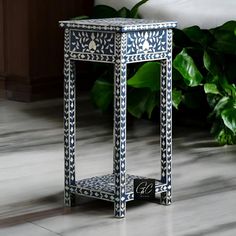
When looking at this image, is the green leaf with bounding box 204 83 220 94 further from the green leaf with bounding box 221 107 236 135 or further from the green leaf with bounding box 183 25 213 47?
A: the green leaf with bounding box 183 25 213 47

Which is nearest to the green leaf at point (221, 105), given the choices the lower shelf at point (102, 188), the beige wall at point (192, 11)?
the beige wall at point (192, 11)

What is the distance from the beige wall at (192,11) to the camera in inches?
179

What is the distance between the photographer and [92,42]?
116 inches

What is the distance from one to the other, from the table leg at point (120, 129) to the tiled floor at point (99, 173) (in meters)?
0.07

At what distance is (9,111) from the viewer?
201 inches

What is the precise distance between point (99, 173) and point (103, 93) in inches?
45.7

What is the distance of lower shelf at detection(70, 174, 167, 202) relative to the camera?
3074 millimetres

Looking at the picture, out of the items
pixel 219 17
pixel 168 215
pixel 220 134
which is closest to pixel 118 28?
pixel 168 215

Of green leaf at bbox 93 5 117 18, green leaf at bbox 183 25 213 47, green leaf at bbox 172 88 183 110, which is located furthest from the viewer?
green leaf at bbox 93 5 117 18

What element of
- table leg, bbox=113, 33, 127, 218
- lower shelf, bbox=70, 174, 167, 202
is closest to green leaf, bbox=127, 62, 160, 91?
lower shelf, bbox=70, 174, 167, 202

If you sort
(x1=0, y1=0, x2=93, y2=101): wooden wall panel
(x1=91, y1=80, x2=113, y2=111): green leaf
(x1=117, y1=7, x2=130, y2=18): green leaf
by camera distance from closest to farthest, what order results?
(x1=91, y1=80, x2=113, y2=111): green leaf < (x1=117, y1=7, x2=130, y2=18): green leaf < (x1=0, y1=0, x2=93, y2=101): wooden wall panel

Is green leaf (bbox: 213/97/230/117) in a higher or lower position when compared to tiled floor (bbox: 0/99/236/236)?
higher

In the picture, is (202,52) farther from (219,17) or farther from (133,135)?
(133,135)

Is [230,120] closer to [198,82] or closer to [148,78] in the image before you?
[198,82]
